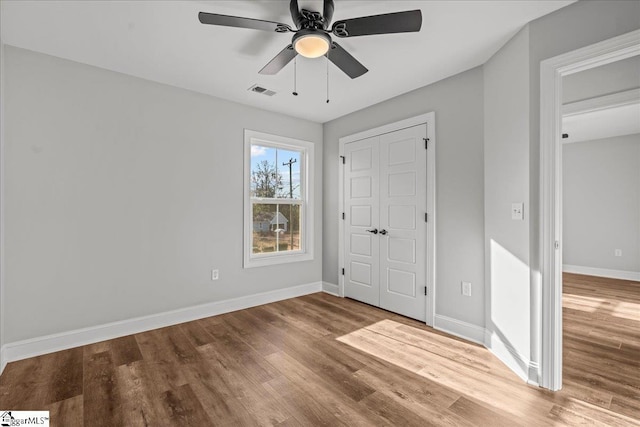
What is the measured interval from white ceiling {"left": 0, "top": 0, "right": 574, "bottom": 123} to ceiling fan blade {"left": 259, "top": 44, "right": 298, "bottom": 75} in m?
0.27

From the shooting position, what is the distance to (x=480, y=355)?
2.51 metres

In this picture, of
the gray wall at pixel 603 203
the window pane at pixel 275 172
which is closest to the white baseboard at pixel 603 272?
the gray wall at pixel 603 203

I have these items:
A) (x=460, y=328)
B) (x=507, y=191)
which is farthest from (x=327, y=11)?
(x=460, y=328)

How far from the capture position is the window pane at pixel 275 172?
155 inches

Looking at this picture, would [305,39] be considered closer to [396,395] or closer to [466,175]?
[466,175]

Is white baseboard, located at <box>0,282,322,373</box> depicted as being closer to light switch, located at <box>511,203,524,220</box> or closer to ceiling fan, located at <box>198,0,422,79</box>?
ceiling fan, located at <box>198,0,422,79</box>

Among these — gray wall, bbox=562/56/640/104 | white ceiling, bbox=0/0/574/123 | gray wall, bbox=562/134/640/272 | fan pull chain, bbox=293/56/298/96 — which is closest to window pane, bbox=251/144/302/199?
white ceiling, bbox=0/0/574/123

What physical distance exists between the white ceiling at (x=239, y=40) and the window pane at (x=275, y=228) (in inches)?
61.1

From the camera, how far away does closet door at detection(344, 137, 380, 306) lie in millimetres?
3811

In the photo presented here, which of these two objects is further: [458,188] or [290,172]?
[290,172]

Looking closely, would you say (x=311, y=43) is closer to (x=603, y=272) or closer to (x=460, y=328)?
(x=460, y=328)

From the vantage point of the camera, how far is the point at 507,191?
94.3 inches

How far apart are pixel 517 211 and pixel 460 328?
1333 mm

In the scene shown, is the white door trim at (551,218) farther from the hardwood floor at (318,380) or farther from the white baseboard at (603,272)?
the white baseboard at (603,272)
